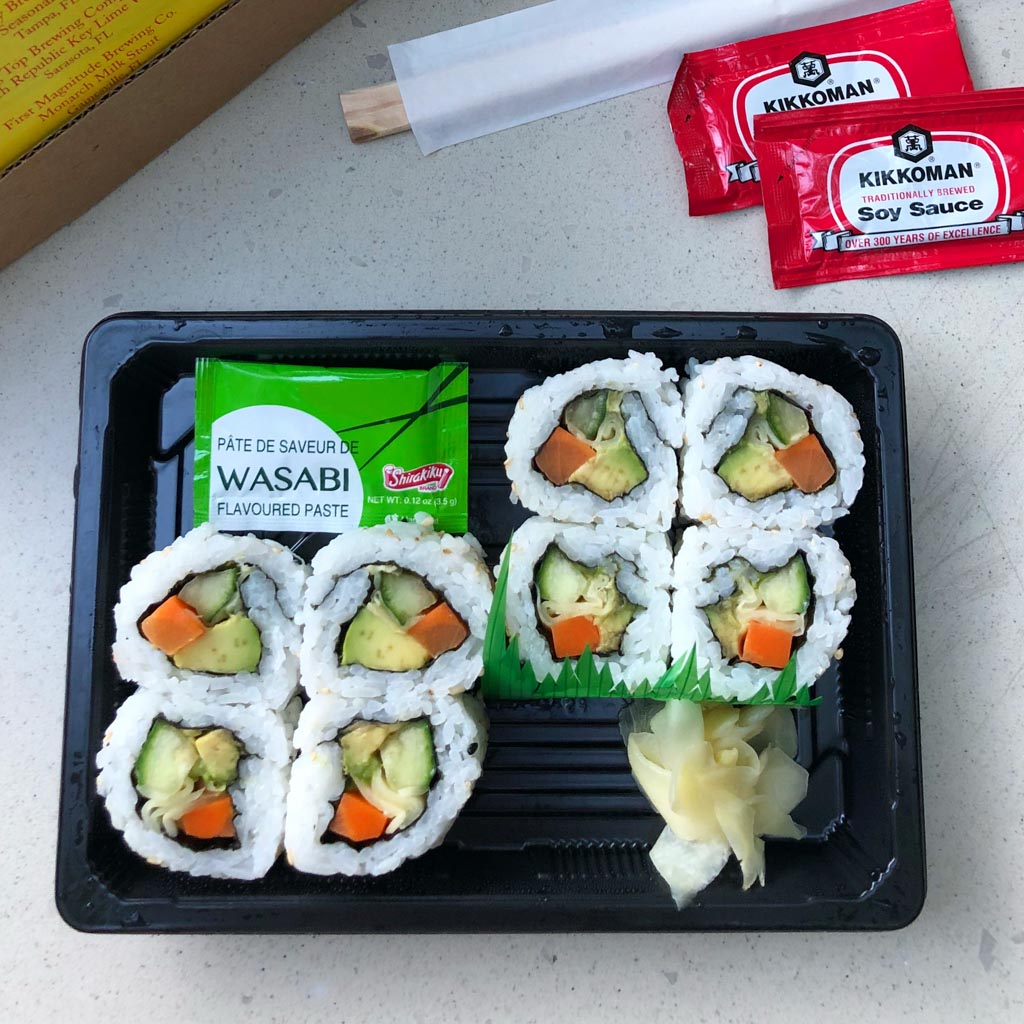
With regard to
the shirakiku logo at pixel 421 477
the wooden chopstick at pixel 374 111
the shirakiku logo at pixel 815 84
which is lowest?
the shirakiku logo at pixel 421 477

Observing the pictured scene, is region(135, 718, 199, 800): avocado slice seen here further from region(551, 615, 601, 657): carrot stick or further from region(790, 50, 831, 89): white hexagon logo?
region(790, 50, 831, 89): white hexagon logo

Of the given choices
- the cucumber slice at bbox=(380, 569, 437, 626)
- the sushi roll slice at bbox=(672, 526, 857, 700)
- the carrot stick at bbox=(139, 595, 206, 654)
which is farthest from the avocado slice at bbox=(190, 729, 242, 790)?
the sushi roll slice at bbox=(672, 526, 857, 700)

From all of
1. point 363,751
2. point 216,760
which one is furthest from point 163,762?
point 363,751

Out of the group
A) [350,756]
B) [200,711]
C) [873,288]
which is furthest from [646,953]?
[873,288]

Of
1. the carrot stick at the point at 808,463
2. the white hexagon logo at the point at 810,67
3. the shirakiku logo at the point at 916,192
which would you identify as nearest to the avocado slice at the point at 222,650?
the carrot stick at the point at 808,463

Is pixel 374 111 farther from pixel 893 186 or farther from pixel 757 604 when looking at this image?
pixel 757 604

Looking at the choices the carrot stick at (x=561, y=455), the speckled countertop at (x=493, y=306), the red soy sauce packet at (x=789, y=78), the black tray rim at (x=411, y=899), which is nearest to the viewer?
the black tray rim at (x=411, y=899)

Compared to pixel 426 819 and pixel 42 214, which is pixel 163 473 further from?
pixel 426 819

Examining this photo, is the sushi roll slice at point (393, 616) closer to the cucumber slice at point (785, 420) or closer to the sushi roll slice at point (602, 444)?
the sushi roll slice at point (602, 444)
